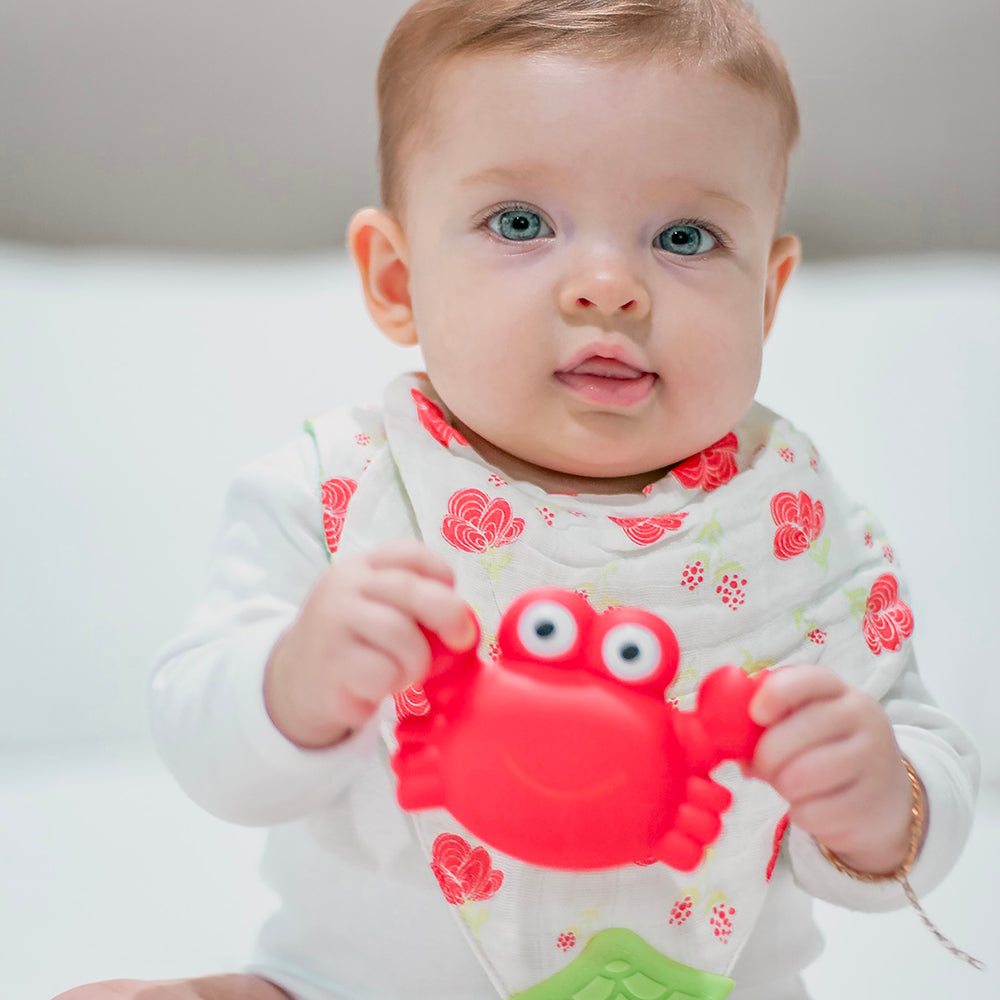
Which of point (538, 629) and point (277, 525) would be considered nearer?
point (538, 629)

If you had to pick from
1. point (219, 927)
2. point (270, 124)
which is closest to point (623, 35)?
point (219, 927)

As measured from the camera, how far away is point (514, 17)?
830mm

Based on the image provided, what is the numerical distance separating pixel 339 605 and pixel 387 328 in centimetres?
34

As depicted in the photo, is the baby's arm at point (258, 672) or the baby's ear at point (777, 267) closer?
the baby's arm at point (258, 672)

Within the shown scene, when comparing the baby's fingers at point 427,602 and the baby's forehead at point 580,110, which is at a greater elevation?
the baby's forehead at point 580,110

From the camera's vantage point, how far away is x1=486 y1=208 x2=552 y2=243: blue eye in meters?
0.82

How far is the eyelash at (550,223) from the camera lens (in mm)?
823

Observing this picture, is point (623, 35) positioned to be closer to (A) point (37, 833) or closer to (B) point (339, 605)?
(B) point (339, 605)

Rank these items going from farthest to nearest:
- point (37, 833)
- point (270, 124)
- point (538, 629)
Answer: point (270, 124), point (37, 833), point (538, 629)

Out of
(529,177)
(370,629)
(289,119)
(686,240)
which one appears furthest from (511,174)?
(289,119)

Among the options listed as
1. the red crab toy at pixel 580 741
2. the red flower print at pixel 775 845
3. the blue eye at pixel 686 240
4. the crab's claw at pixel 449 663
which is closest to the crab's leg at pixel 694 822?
the red crab toy at pixel 580 741

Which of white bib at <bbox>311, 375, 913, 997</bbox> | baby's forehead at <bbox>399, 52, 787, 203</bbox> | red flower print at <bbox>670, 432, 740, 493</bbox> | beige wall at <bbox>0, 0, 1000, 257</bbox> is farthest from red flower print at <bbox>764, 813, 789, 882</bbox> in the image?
beige wall at <bbox>0, 0, 1000, 257</bbox>

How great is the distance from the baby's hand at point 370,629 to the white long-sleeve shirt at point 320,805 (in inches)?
2.7

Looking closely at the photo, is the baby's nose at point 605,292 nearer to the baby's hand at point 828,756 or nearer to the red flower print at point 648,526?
the red flower print at point 648,526
